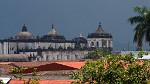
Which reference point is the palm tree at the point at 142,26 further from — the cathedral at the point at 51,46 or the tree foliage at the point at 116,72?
the cathedral at the point at 51,46

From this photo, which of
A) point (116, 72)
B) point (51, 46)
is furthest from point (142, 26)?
point (51, 46)

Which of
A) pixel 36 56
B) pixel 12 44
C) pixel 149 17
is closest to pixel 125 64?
pixel 149 17

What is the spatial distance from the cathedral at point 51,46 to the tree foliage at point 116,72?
11439 centimetres

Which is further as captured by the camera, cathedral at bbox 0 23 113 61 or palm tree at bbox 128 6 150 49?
cathedral at bbox 0 23 113 61

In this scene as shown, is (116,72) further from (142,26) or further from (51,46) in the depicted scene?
(51,46)

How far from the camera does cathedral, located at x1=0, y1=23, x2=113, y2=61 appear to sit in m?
136

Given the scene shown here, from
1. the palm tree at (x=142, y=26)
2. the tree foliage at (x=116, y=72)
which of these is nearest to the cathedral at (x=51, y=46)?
the palm tree at (x=142, y=26)

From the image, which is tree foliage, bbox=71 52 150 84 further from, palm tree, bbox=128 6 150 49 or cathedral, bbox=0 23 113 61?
cathedral, bbox=0 23 113 61

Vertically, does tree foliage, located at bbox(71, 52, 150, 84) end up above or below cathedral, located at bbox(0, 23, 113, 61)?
below

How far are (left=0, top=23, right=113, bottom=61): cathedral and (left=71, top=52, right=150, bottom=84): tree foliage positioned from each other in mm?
114387

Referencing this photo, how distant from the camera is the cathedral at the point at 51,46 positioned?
135875 mm

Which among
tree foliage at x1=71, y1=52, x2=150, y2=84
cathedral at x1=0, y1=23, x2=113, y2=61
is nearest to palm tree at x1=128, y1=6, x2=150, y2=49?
tree foliage at x1=71, y1=52, x2=150, y2=84

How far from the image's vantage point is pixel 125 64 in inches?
667

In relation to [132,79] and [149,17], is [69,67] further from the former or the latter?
[132,79]
